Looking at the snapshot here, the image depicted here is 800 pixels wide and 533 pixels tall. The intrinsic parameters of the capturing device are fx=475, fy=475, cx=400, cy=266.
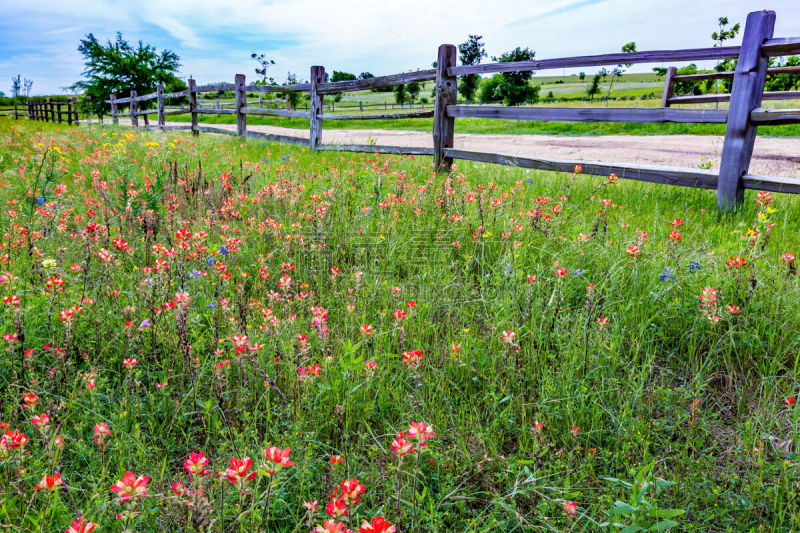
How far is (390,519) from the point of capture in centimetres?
148

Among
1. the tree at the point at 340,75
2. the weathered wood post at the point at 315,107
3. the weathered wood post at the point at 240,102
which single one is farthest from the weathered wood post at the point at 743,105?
the tree at the point at 340,75

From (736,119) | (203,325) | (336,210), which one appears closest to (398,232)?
(336,210)

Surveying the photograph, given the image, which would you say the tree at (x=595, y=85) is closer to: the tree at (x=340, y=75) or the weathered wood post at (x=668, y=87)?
the weathered wood post at (x=668, y=87)

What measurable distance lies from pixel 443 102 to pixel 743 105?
3.59 m

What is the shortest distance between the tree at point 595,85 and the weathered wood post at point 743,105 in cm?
5580

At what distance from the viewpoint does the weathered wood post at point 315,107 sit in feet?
32.5

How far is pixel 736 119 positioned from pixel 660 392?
13.3 feet

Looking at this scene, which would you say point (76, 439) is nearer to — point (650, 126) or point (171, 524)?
point (171, 524)

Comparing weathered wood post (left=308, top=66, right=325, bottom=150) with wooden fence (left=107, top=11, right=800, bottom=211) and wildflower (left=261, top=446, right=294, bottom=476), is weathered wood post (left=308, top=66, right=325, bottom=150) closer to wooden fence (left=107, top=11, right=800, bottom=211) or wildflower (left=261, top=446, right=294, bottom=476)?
wooden fence (left=107, top=11, right=800, bottom=211)

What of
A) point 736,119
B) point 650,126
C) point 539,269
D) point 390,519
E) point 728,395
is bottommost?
point 390,519

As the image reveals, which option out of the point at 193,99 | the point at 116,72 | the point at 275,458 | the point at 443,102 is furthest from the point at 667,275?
the point at 116,72

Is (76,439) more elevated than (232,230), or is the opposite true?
(232,230)

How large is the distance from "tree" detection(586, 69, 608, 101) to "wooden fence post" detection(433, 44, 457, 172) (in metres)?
54.7

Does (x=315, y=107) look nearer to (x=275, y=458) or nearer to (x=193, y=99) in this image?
(x=193, y=99)
